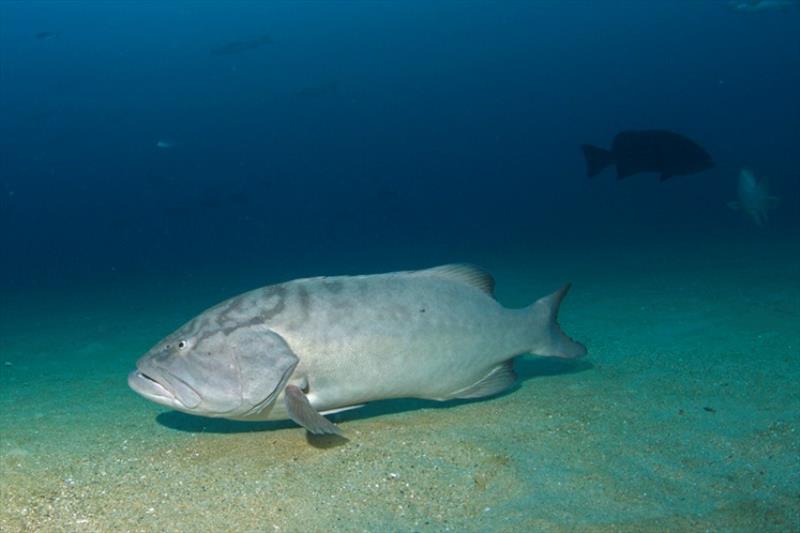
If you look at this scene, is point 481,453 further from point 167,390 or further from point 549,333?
point 167,390

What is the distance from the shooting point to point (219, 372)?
3.93 m

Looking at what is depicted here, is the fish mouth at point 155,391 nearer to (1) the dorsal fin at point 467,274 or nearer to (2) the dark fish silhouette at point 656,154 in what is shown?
(1) the dorsal fin at point 467,274

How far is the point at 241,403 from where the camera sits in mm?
3908

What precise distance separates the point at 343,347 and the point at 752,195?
1101 cm

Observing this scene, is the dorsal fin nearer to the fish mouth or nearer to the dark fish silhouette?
the fish mouth

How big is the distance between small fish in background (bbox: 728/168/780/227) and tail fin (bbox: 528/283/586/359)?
8.51 m

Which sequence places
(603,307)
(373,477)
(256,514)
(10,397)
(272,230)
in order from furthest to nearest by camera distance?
1. (272,230)
2. (603,307)
3. (10,397)
4. (373,477)
5. (256,514)

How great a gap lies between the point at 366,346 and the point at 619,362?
2.90 m

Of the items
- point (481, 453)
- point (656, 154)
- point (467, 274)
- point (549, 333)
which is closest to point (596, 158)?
point (656, 154)

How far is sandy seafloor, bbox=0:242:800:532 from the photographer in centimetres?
315

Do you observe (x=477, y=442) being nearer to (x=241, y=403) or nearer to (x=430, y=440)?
(x=430, y=440)

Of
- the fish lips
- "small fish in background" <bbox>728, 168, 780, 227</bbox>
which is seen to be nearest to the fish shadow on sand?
the fish lips

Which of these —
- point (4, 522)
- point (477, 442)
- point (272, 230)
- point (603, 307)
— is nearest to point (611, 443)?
point (477, 442)

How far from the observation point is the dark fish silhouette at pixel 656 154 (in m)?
9.39
